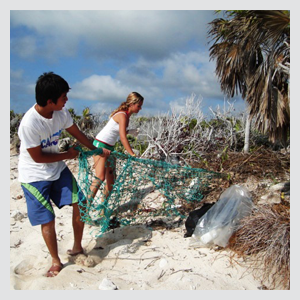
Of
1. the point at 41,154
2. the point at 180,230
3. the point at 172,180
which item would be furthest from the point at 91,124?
the point at 41,154

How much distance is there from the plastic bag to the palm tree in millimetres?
1533

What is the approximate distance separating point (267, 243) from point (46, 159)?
238 centimetres

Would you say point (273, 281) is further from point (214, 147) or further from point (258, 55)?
point (214, 147)

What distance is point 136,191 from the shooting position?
457 cm

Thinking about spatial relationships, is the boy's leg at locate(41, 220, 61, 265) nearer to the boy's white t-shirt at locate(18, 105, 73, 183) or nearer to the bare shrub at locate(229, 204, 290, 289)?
the boy's white t-shirt at locate(18, 105, 73, 183)

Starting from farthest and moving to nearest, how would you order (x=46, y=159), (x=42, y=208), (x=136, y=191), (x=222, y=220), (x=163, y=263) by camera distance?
(x=136, y=191) < (x=222, y=220) < (x=163, y=263) < (x=42, y=208) < (x=46, y=159)

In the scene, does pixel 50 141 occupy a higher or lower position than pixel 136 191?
higher

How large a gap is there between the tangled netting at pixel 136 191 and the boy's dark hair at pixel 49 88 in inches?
34.3

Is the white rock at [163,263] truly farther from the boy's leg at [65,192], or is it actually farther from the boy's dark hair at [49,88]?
the boy's dark hair at [49,88]

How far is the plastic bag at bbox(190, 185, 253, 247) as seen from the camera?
353cm

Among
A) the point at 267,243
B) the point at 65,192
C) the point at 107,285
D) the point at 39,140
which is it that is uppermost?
the point at 39,140

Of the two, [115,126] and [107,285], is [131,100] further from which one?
[107,285]

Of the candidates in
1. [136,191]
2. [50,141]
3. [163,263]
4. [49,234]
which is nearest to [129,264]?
[163,263]

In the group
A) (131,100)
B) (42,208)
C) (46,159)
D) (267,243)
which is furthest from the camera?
(131,100)
